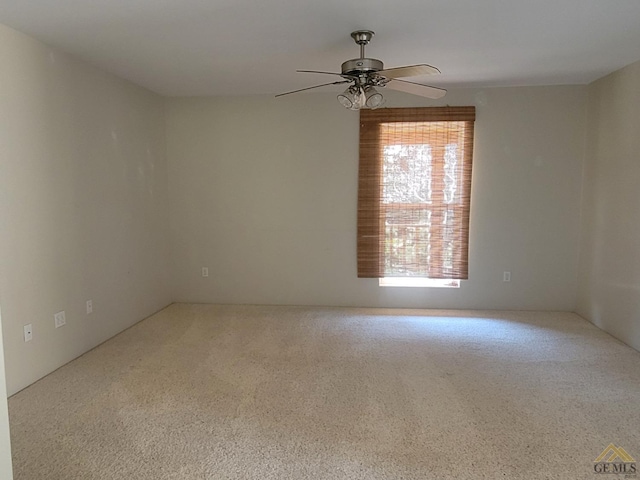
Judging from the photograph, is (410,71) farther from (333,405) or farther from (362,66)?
(333,405)

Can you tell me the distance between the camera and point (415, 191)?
4.30 m

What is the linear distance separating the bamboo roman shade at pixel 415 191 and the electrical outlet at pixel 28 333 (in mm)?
2959

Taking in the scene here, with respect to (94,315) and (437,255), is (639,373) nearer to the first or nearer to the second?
(437,255)

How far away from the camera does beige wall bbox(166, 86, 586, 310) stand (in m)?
4.18

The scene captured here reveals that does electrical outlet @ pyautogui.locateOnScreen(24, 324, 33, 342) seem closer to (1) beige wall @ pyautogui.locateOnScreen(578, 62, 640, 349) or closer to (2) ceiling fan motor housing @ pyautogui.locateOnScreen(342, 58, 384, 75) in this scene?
(2) ceiling fan motor housing @ pyautogui.locateOnScreen(342, 58, 384, 75)

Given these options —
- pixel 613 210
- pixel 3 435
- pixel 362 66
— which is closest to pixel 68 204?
pixel 3 435

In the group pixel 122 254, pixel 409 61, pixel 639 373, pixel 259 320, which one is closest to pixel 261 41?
pixel 409 61

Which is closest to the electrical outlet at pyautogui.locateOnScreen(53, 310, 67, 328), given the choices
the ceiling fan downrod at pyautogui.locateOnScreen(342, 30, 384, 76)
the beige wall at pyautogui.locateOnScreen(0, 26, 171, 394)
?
the beige wall at pyautogui.locateOnScreen(0, 26, 171, 394)

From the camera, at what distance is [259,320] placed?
4.08 meters

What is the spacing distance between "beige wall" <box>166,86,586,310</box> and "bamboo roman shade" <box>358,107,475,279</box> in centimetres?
13

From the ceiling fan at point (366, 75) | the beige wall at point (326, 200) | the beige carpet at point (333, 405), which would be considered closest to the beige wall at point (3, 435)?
the beige carpet at point (333, 405)

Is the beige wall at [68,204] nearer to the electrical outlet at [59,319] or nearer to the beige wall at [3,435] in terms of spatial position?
the electrical outlet at [59,319]

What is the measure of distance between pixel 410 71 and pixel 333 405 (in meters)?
2.06

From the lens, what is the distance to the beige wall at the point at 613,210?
3.33 metres
